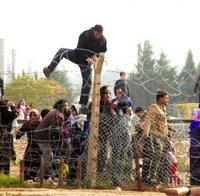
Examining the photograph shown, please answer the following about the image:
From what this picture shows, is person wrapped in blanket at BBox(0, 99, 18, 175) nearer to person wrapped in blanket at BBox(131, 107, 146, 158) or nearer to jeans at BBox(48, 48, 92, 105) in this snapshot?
jeans at BBox(48, 48, 92, 105)

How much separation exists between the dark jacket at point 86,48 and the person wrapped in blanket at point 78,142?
38.3 inches

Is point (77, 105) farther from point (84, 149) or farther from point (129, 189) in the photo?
point (129, 189)

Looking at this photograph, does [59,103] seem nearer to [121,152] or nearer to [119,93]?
[119,93]

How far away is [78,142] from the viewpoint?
445 inches

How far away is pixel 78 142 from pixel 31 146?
0.93m

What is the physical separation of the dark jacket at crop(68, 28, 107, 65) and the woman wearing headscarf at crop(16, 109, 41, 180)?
1.51m

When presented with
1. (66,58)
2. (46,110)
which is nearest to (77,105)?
(46,110)

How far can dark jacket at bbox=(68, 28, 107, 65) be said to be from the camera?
10859 mm

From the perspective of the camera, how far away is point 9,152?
11898mm

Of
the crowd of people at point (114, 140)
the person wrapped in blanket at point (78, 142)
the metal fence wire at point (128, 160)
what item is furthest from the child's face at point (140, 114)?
the person wrapped in blanket at point (78, 142)

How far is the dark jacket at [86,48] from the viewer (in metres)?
10.9

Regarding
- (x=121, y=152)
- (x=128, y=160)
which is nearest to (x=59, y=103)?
(x=121, y=152)

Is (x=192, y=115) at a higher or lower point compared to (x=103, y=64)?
lower

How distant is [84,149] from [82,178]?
50 cm
